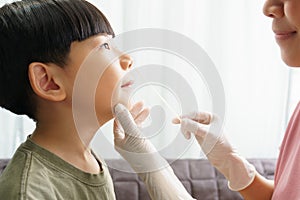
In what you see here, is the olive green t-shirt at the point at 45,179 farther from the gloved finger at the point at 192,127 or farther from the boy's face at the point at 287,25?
the boy's face at the point at 287,25

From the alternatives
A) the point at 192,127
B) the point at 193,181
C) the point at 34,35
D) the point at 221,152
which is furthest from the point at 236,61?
the point at 34,35

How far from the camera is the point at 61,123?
2.95 ft

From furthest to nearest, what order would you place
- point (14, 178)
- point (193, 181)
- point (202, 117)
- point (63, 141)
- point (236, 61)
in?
point (236, 61), point (193, 181), point (202, 117), point (63, 141), point (14, 178)

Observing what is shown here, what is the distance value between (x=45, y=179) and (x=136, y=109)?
8.6 inches

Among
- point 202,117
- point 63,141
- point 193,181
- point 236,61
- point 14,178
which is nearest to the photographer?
point 14,178

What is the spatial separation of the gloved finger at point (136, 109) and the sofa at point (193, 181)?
68 cm

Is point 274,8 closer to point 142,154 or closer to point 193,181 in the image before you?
point 142,154

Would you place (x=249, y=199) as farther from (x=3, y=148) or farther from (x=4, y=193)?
(x=3, y=148)

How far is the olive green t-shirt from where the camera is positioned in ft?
2.59

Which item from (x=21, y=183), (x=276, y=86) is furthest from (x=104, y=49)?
(x=276, y=86)

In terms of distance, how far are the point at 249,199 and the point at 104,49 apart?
18.4 inches

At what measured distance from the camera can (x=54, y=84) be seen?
0.88m

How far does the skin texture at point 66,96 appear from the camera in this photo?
873 mm

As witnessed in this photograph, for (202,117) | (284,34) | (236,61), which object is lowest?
(236,61)
